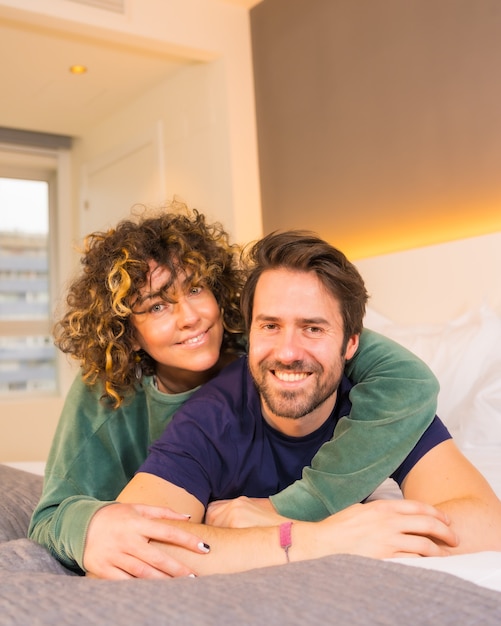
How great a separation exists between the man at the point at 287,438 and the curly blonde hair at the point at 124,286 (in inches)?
7.0

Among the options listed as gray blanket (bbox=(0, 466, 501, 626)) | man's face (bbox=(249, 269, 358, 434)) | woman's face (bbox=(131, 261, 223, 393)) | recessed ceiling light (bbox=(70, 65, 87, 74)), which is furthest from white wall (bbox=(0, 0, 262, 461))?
gray blanket (bbox=(0, 466, 501, 626))

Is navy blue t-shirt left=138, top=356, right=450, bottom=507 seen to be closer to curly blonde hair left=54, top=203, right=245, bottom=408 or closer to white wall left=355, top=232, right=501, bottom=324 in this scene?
curly blonde hair left=54, top=203, right=245, bottom=408

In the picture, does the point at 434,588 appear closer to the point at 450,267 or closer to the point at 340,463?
the point at 340,463

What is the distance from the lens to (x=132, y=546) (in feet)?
3.82

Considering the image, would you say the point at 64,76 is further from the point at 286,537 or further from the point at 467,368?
the point at 286,537

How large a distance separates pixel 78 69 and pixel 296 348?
10.8 feet

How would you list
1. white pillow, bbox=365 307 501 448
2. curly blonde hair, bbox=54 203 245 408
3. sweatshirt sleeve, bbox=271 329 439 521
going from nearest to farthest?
sweatshirt sleeve, bbox=271 329 439 521 → curly blonde hair, bbox=54 203 245 408 → white pillow, bbox=365 307 501 448

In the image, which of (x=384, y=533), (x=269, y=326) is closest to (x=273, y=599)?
(x=384, y=533)

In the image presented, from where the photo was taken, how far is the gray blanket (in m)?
0.71

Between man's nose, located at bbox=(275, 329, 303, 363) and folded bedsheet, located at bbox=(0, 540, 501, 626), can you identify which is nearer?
folded bedsheet, located at bbox=(0, 540, 501, 626)

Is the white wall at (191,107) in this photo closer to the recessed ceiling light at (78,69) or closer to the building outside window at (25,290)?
the recessed ceiling light at (78,69)

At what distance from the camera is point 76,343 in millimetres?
1807

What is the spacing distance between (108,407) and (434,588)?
102 centimetres

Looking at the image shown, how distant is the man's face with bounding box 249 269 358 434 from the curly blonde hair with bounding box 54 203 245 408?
261 mm
